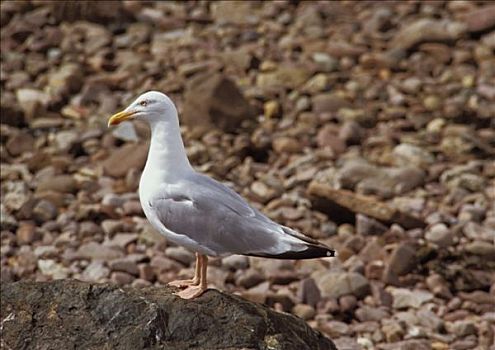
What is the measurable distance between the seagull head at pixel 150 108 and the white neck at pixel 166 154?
4cm

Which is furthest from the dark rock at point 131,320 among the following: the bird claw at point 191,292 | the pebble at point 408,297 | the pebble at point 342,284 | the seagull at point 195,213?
the pebble at point 408,297

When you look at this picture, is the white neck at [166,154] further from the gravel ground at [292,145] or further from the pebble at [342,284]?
the pebble at [342,284]

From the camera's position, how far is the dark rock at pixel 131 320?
582cm

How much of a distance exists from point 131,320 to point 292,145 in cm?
682

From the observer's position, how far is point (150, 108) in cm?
623

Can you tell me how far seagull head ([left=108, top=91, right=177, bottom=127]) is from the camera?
6219 mm

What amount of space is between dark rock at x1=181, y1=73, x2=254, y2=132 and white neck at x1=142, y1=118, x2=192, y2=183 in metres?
6.44

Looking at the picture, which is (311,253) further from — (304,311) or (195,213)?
(304,311)

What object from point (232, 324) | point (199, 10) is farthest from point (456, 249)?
point (199, 10)

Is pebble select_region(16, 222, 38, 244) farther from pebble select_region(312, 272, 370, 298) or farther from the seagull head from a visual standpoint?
the seagull head

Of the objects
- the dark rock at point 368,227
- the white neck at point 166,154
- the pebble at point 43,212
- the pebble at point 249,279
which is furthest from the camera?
the pebble at point 43,212

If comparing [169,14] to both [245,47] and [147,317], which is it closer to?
[245,47]

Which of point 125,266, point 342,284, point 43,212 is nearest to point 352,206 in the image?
point 342,284

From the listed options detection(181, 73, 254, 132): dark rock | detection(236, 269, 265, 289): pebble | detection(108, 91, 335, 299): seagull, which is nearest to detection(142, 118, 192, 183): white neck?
detection(108, 91, 335, 299): seagull
